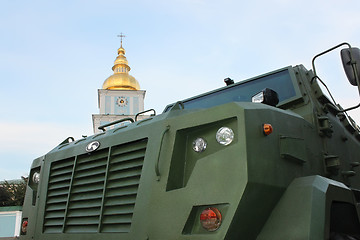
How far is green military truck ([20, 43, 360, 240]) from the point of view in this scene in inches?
94.0

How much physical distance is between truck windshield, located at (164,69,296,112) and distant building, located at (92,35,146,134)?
3792 cm

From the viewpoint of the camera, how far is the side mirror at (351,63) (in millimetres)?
3066

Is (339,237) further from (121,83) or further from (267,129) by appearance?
(121,83)

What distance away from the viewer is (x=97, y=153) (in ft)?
10.6

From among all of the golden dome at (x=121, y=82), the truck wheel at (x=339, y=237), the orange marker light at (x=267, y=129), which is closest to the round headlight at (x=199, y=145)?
the orange marker light at (x=267, y=129)

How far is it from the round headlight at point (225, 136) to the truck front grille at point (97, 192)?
2.04ft

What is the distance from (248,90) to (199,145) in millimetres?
1746

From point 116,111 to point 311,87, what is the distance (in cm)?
4192

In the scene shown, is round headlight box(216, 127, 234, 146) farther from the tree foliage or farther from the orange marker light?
the tree foliage

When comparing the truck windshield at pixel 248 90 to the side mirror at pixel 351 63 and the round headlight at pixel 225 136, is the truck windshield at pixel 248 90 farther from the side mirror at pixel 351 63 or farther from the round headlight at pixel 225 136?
the round headlight at pixel 225 136

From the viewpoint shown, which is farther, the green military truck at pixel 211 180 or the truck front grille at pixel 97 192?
the truck front grille at pixel 97 192

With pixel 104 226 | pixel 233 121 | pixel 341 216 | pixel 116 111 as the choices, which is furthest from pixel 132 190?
pixel 116 111

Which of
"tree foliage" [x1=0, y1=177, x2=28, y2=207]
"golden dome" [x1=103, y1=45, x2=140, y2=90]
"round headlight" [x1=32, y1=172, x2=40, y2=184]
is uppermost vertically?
"golden dome" [x1=103, y1=45, x2=140, y2=90]

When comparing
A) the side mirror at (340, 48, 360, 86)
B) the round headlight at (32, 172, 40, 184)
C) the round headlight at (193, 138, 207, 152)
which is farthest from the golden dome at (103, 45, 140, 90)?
the round headlight at (193, 138, 207, 152)
